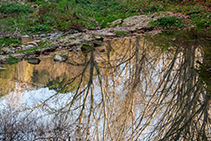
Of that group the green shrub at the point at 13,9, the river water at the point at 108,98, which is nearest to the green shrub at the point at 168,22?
the river water at the point at 108,98

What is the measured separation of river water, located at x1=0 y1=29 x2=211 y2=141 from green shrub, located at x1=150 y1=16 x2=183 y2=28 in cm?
581

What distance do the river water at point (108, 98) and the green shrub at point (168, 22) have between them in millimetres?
5813

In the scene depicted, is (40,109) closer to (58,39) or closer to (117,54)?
(117,54)

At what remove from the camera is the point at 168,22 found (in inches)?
571

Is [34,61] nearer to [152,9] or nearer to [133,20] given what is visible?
[133,20]

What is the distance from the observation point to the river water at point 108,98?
4129 mm

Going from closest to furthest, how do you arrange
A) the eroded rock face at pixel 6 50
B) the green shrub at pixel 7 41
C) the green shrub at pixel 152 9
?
the eroded rock face at pixel 6 50 < the green shrub at pixel 7 41 < the green shrub at pixel 152 9

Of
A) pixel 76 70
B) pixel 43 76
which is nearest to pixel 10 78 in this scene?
pixel 43 76

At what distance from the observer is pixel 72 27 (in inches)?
511

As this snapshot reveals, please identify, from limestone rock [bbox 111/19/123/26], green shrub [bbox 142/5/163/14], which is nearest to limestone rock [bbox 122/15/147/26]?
limestone rock [bbox 111/19/123/26]

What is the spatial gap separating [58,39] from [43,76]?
457cm

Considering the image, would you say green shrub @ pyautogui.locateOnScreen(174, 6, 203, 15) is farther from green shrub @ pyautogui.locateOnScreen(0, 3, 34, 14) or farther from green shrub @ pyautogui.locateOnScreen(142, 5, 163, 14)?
green shrub @ pyautogui.locateOnScreen(0, 3, 34, 14)

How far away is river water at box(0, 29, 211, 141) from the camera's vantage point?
413cm

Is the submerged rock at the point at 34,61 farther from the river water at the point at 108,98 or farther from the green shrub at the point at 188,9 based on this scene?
the green shrub at the point at 188,9
